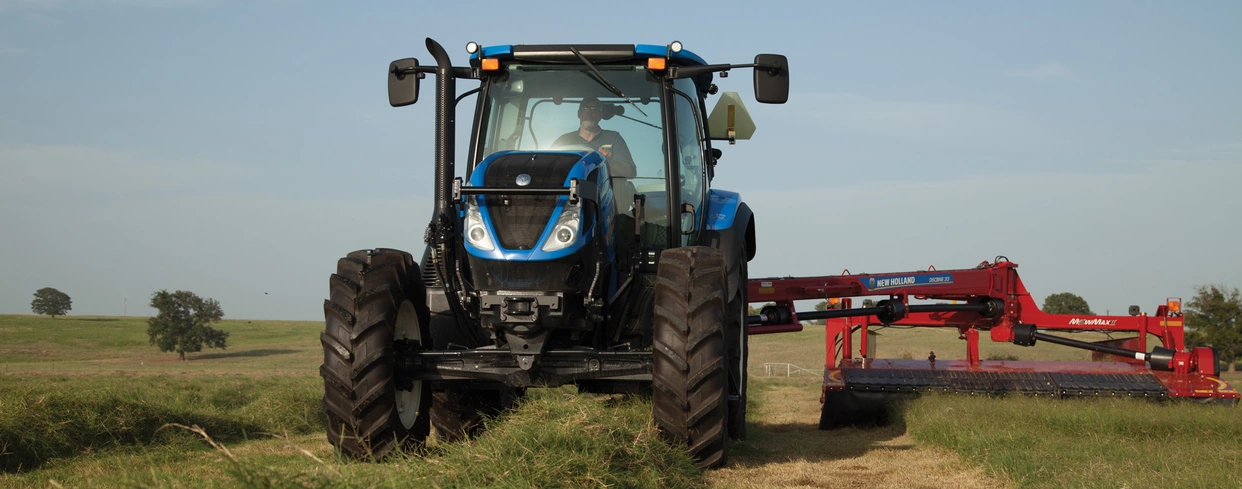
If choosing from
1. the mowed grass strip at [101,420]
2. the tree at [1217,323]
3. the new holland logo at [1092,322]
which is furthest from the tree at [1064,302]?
the mowed grass strip at [101,420]

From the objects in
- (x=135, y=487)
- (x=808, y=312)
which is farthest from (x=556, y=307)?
(x=808, y=312)

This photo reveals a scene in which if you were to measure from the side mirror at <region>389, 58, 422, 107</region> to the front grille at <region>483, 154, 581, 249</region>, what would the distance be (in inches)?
39.2

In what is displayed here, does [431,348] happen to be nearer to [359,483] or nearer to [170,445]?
[170,445]

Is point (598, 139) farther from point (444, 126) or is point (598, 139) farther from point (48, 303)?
point (48, 303)

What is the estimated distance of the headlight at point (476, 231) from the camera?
5922 mm

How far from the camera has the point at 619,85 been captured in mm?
6883

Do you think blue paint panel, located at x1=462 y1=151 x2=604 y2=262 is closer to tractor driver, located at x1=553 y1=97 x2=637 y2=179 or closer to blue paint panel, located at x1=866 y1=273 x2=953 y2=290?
tractor driver, located at x1=553 y1=97 x2=637 y2=179

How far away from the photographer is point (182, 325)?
2394 inches

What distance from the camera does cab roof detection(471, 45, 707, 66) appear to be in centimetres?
678

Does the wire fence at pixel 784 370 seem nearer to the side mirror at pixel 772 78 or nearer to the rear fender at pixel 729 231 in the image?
the rear fender at pixel 729 231

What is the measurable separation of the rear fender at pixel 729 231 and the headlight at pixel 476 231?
1.68 m

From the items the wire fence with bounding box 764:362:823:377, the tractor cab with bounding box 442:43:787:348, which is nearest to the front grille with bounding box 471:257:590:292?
the tractor cab with bounding box 442:43:787:348

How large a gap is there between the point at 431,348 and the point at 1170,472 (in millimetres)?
4189

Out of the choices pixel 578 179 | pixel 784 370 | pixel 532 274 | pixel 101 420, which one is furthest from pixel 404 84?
pixel 784 370
